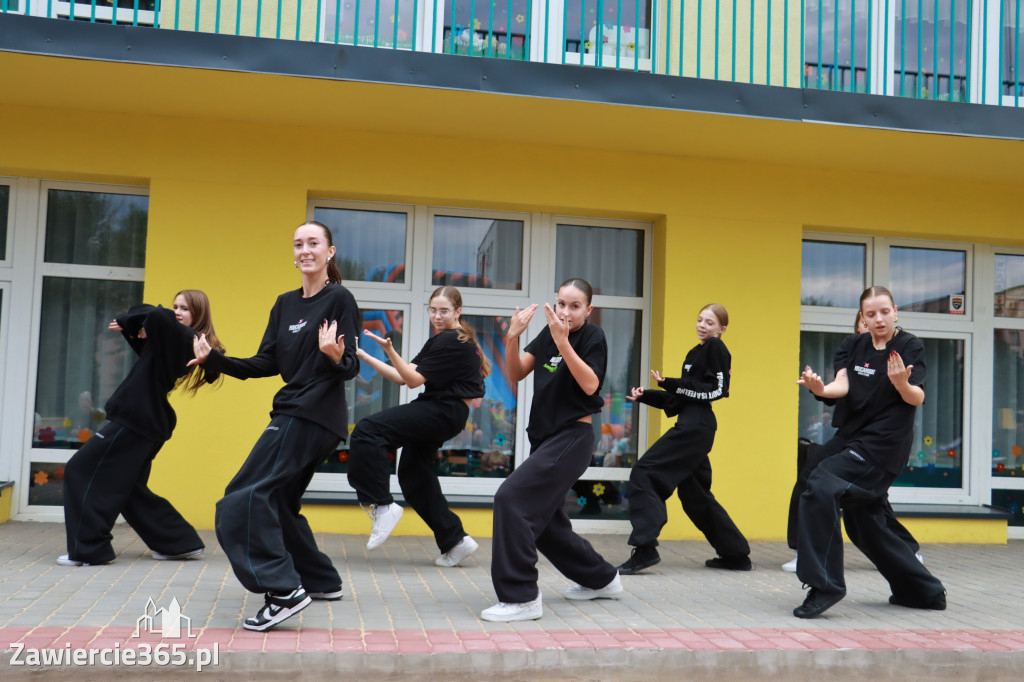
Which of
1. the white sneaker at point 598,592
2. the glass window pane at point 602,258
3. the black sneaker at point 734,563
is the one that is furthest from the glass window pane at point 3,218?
the black sneaker at point 734,563

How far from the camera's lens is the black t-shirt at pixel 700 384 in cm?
632

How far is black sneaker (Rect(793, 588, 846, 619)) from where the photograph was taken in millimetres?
4953

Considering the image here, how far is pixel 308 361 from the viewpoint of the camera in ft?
14.3

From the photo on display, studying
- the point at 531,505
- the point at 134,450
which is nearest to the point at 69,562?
the point at 134,450

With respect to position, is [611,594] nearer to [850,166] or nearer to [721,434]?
[721,434]

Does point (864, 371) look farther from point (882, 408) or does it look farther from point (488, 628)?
point (488, 628)

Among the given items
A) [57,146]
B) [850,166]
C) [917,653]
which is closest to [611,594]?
[917,653]

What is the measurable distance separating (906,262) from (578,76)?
4031mm

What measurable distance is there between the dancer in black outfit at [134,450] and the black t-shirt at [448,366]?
4.27 ft

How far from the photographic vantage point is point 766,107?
6.84 meters

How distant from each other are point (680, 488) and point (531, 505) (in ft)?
6.98
